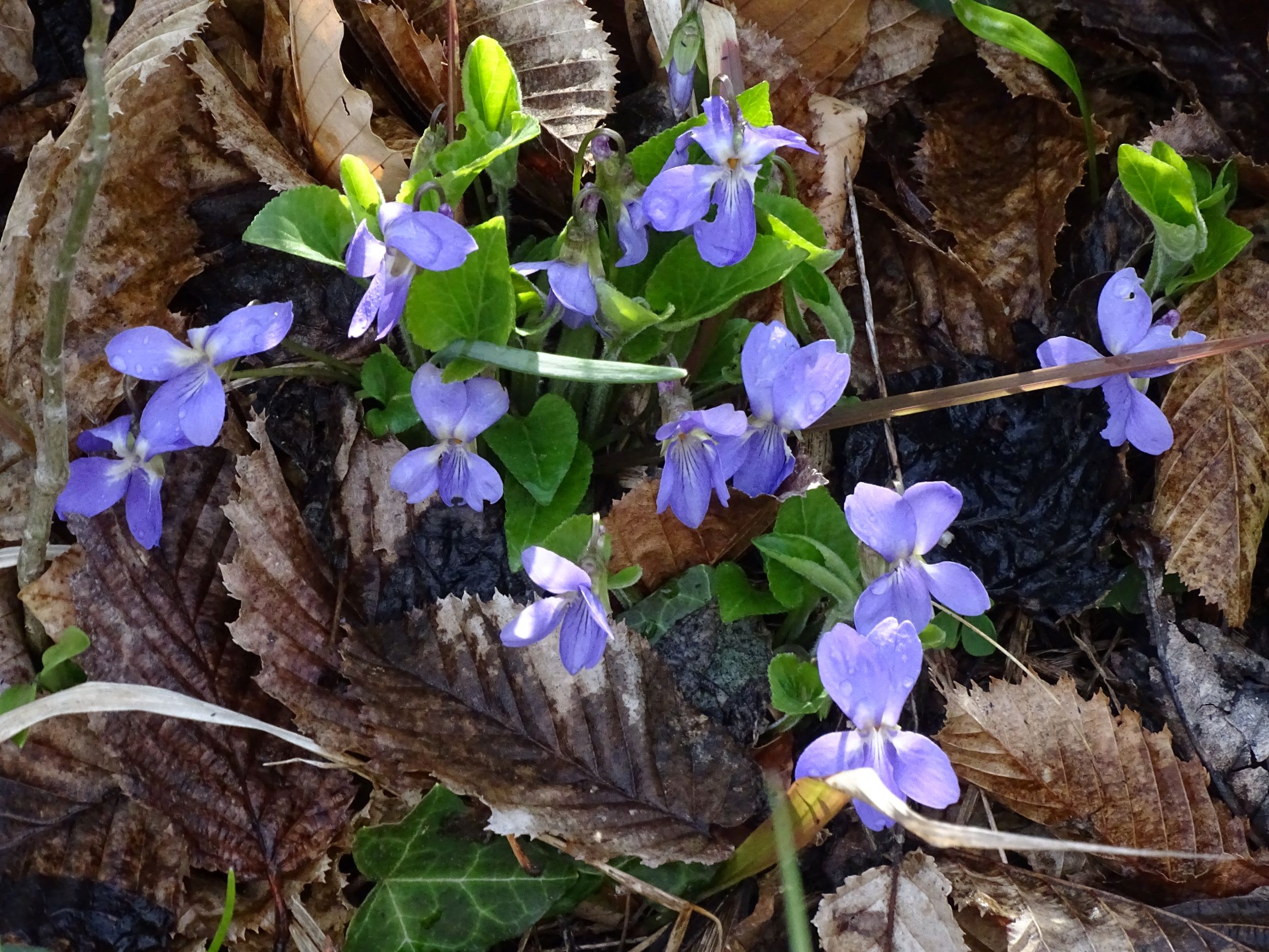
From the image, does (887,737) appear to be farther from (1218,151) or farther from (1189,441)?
(1218,151)

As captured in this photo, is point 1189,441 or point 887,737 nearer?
point 887,737

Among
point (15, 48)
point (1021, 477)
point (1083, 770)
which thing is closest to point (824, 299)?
point (1021, 477)

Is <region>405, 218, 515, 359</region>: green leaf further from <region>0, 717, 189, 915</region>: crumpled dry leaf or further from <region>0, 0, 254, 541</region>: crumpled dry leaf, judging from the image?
<region>0, 717, 189, 915</region>: crumpled dry leaf

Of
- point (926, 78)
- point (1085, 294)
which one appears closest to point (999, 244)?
point (1085, 294)

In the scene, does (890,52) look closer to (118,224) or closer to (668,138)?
(668,138)

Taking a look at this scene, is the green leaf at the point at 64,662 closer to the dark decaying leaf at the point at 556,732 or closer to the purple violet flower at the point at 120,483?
the purple violet flower at the point at 120,483
